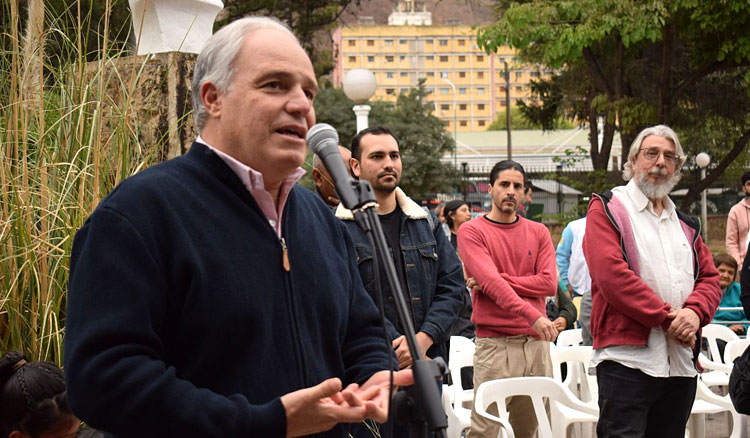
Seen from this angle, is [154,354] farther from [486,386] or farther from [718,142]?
[718,142]

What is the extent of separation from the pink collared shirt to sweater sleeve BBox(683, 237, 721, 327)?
3062 millimetres

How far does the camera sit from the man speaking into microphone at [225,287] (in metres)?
1.90

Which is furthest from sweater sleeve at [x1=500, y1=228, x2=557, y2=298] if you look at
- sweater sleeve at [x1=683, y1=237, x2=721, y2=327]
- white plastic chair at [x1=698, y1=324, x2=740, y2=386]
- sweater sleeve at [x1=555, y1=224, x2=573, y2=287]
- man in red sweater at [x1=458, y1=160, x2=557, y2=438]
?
sweater sleeve at [x1=555, y1=224, x2=573, y2=287]

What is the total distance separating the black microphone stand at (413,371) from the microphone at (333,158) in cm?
2

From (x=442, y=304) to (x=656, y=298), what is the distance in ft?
3.41

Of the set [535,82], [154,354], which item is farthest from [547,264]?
[535,82]

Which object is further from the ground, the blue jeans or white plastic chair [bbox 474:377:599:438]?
the blue jeans

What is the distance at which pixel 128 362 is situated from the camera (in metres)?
1.88

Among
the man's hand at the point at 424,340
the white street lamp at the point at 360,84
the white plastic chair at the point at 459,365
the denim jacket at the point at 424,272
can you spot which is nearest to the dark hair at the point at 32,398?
the denim jacket at the point at 424,272

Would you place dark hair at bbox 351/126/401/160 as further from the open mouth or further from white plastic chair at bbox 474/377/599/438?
the open mouth

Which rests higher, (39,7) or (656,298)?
(39,7)

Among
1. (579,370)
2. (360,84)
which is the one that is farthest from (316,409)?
(360,84)

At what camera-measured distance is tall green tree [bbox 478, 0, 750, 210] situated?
548 inches

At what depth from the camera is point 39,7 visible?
3607 millimetres
